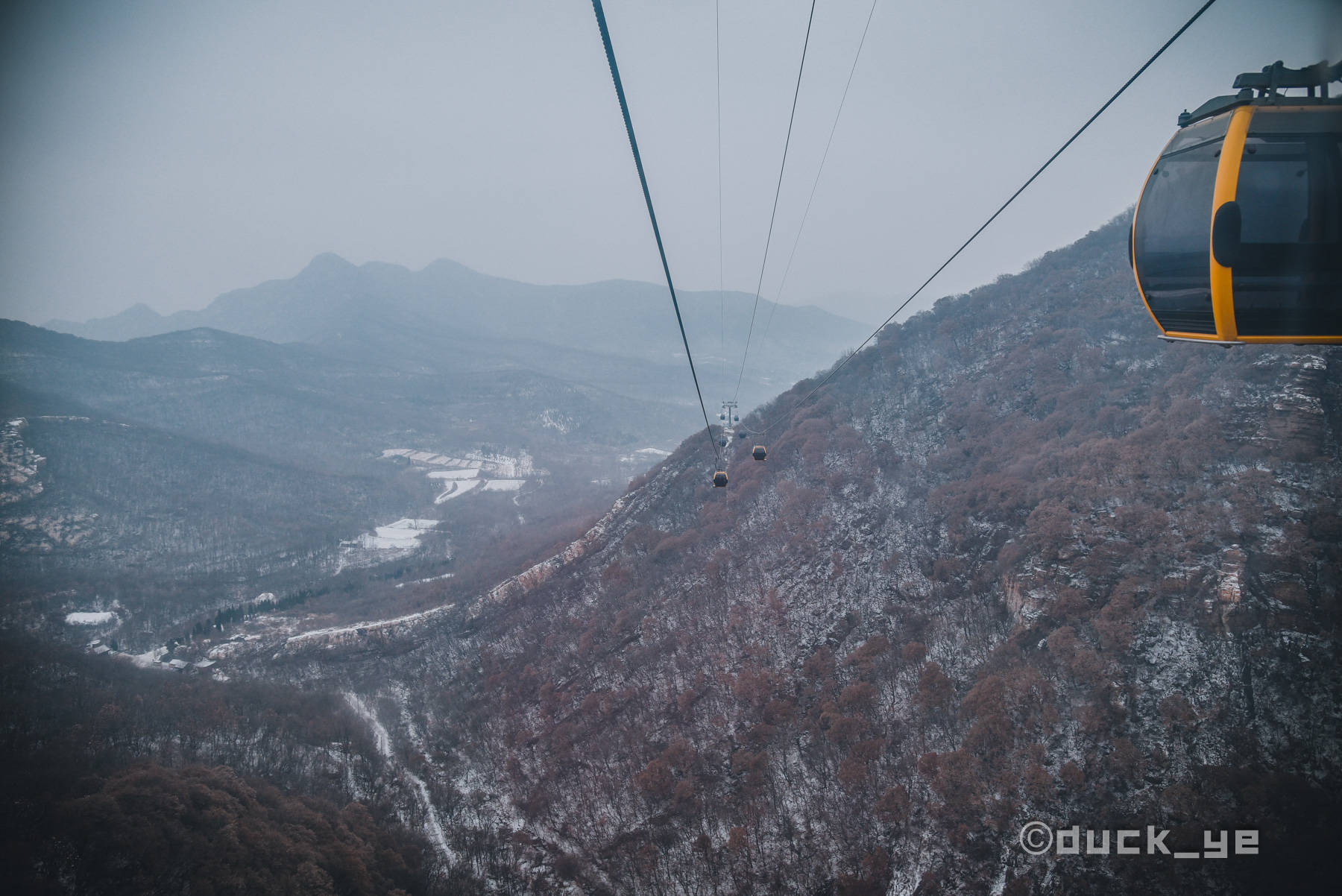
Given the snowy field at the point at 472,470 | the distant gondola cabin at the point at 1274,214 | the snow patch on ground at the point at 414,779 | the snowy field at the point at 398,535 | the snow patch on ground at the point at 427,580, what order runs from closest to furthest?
the distant gondola cabin at the point at 1274,214
the snow patch on ground at the point at 414,779
the snow patch on ground at the point at 427,580
the snowy field at the point at 398,535
the snowy field at the point at 472,470

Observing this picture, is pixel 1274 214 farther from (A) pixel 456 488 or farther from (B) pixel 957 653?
(A) pixel 456 488

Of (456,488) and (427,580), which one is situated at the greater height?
(456,488)

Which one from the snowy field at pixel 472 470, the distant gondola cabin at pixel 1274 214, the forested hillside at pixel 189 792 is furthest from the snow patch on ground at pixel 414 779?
the snowy field at pixel 472 470

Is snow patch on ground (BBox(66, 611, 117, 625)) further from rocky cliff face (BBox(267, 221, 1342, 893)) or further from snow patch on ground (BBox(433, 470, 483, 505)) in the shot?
snow patch on ground (BBox(433, 470, 483, 505))

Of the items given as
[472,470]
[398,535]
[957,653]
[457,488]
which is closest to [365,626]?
[398,535]

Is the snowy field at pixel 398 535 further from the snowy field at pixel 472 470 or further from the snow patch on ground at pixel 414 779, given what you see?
the snow patch on ground at pixel 414 779

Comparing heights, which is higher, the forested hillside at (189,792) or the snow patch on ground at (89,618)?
the forested hillside at (189,792)

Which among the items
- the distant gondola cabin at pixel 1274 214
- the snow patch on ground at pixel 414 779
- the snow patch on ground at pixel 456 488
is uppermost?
the distant gondola cabin at pixel 1274 214
